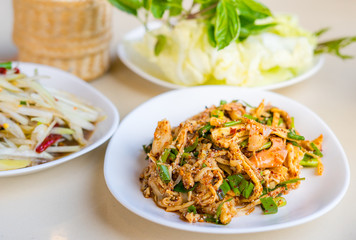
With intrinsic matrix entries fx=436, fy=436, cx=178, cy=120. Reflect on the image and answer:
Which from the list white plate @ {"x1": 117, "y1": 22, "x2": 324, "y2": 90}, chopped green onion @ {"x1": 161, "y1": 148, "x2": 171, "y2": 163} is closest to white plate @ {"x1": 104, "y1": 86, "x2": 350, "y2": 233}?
chopped green onion @ {"x1": 161, "y1": 148, "x2": 171, "y2": 163}

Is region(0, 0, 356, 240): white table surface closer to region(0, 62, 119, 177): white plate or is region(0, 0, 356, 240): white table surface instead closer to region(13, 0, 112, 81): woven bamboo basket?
region(0, 62, 119, 177): white plate

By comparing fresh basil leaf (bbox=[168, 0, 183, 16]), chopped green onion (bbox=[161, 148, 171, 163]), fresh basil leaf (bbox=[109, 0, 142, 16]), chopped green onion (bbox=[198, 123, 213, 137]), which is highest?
fresh basil leaf (bbox=[168, 0, 183, 16])

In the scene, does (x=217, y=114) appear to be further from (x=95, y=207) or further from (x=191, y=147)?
(x=95, y=207)

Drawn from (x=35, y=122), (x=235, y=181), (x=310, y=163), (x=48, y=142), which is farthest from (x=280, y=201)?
(x=35, y=122)

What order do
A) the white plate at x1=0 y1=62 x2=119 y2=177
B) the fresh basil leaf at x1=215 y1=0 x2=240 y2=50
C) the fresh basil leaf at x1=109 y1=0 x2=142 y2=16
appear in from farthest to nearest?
1. the fresh basil leaf at x1=109 y1=0 x2=142 y2=16
2. the fresh basil leaf at x1=215 y1=0 x2=240 y2=50
3. the white plate at x1=0 y1=62 x2=119 y2=177


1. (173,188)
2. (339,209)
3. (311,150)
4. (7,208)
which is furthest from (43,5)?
(339,209)

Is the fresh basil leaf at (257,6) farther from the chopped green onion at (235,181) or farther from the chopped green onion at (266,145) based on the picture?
the chopped green onion at (235,181)
